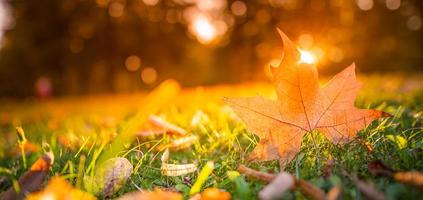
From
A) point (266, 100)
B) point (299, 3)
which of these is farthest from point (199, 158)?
point (299, 3)

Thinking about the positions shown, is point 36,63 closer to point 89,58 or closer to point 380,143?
point 89,58

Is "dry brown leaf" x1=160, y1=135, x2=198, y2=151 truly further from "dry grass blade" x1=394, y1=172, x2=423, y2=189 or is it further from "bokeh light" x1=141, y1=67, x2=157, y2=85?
"bokeh light" x1=141, y1=67, x2=157, y2=85

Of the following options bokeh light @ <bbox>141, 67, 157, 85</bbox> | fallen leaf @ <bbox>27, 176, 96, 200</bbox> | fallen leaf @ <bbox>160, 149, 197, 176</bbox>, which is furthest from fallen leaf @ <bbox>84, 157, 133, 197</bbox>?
bokeh light @ <bbox>141, 67, 157, 85</bbox>

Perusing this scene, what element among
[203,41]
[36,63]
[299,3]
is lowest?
[36,63]

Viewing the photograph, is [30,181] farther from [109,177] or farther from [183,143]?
[183,143]

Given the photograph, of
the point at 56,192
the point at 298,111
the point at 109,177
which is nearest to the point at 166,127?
the point at 109,177

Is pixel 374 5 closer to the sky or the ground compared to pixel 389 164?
closer to the sky
